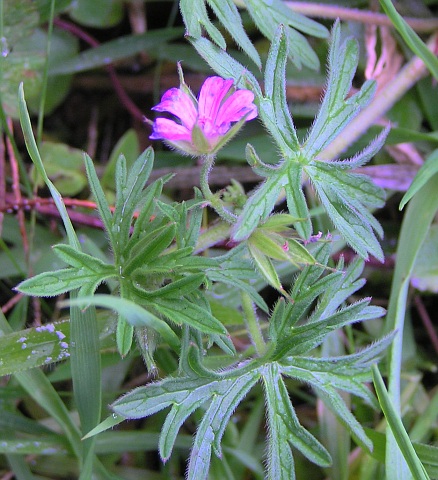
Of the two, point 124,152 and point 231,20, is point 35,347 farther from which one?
point 231,20

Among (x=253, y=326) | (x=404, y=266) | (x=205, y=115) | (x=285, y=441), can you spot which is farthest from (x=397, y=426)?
(x=205, y=115)

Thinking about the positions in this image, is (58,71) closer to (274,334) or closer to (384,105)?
(384,105)

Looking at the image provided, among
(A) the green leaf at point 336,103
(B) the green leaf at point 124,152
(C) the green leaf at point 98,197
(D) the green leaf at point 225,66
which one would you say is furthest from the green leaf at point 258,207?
(B) the green leaf at point 124,152

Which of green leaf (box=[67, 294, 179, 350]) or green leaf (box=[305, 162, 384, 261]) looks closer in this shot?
green leaf (box=[67, 294, 179, 350])

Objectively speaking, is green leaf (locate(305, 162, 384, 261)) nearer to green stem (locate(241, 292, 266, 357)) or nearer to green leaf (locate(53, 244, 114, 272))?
green stem (locate(241, 292, 266, 357))

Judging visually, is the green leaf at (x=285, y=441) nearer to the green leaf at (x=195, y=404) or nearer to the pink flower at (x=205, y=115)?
the green leaf at (x=195, y=404)

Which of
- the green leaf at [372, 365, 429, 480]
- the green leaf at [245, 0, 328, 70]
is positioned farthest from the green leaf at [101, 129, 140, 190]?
the green leaf at [372, 365, 429, 480]
